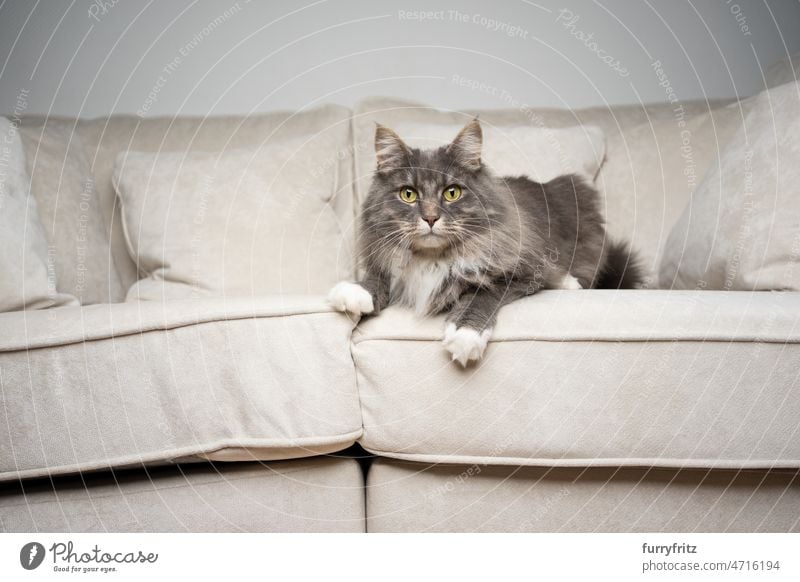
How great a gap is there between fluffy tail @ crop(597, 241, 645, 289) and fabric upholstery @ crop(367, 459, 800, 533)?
825 millimetres

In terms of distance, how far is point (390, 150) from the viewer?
1752 millimetres

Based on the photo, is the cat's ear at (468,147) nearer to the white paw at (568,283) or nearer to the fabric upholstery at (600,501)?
the white paw at (568,283)

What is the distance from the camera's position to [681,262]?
195 centimetres

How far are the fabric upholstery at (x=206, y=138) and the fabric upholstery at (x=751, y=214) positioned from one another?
4.07 ft

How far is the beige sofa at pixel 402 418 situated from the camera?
138 cm

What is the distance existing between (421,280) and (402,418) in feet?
1.35

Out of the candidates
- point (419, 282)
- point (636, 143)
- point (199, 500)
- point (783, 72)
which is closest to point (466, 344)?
point (419, 282)

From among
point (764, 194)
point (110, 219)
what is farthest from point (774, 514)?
point (110, 219)

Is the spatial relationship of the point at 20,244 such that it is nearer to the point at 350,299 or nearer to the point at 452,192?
the point at 350,299

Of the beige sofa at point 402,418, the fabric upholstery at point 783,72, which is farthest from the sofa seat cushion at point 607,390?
the fabric upholstery at point 783,72

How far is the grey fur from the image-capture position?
1.63 metres
